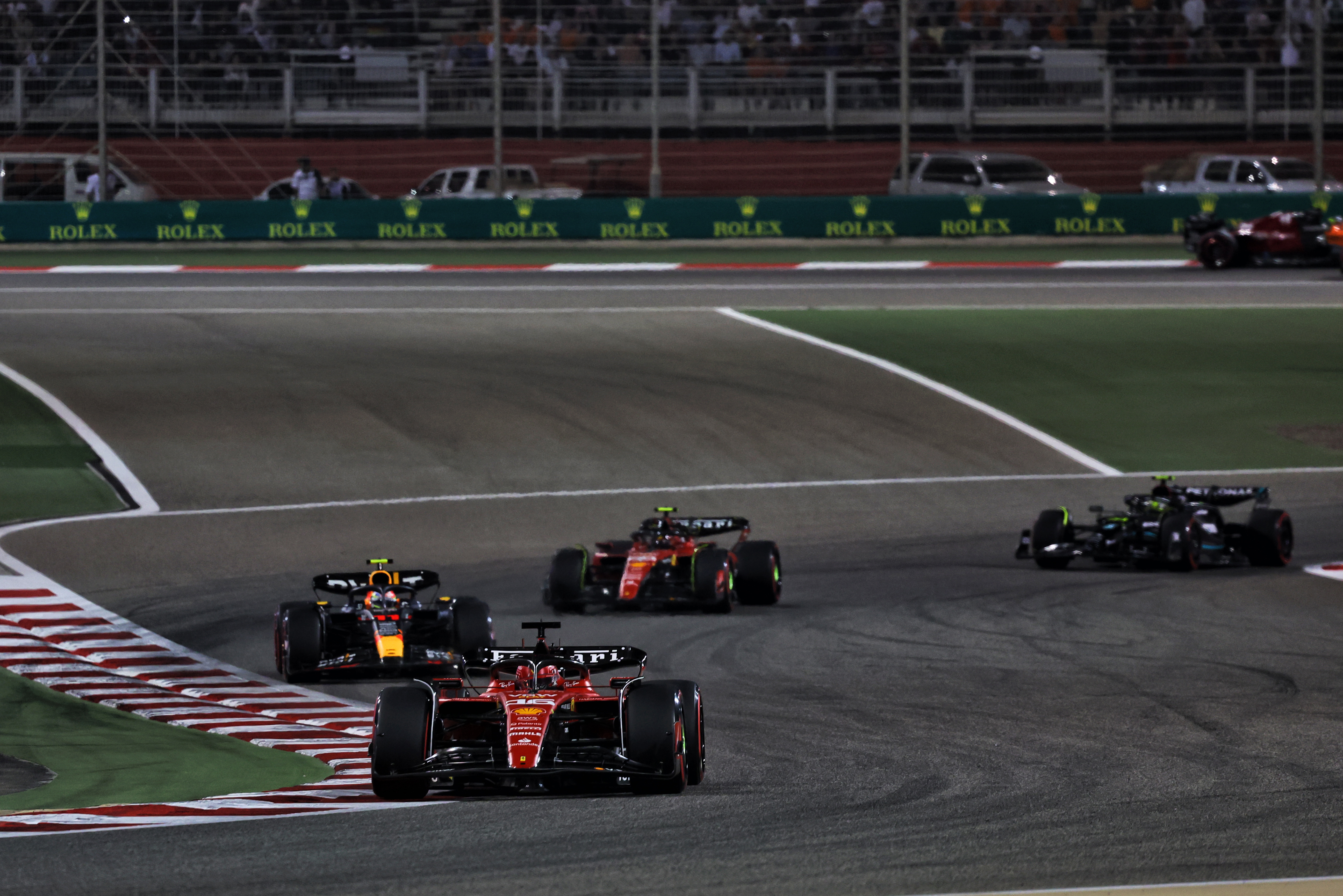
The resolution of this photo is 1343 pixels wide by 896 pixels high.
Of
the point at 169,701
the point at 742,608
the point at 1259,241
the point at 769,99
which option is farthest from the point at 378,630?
the point at 769,99

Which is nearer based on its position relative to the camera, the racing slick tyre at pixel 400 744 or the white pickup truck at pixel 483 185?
the racing slick tyre at pixel 400 744

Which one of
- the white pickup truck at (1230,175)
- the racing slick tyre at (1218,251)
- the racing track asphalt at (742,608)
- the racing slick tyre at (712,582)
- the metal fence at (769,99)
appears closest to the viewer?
the racing track asphalt at (742,608)

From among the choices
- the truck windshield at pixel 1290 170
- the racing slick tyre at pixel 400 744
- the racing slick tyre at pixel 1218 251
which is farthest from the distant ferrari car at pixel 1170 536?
the truck windshield at pixel 1290 170

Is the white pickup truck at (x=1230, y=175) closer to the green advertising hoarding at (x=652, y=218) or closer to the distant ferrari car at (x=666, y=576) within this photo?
the green advertising hoarding at (x=652, y=218)

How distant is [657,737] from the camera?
9.72 metres

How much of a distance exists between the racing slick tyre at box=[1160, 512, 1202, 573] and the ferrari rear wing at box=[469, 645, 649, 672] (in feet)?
28.7

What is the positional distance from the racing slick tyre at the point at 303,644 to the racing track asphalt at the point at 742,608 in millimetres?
490

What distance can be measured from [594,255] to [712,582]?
24132 mm

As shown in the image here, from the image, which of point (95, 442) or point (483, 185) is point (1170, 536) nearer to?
point (95, 442)

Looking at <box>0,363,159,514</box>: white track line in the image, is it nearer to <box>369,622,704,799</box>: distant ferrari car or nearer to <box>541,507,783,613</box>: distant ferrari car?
<box>541,507,783,613</box>: distant ferrari car

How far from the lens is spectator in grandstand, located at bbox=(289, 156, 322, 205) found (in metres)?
40.6

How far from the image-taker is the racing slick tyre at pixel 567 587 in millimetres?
16562

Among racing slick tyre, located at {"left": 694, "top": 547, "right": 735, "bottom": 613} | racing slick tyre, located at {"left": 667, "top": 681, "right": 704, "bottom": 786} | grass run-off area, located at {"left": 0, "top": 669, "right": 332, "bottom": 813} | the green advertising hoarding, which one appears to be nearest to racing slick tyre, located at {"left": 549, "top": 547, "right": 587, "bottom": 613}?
racing slick tyre, located at {"left": 694, "top": 547, "right": 735, "bottom": 613}

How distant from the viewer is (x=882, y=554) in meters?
19.2
